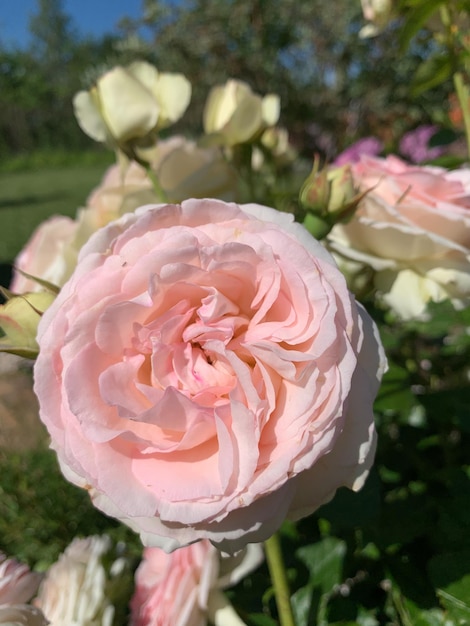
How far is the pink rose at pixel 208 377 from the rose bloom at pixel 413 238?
0.15m

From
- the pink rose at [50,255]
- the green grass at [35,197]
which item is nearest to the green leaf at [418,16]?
the pink rose at [50,255]

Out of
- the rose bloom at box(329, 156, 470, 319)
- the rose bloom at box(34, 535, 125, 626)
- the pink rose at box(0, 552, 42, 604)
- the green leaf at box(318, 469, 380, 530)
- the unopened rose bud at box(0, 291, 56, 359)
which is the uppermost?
the unopened rose bud at box(0, 291, 56, 359)

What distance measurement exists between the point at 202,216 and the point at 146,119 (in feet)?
0.86

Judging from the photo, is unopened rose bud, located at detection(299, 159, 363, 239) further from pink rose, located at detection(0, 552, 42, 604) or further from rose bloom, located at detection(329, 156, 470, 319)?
pink rose, located at detection(0, 552, 42, 604)

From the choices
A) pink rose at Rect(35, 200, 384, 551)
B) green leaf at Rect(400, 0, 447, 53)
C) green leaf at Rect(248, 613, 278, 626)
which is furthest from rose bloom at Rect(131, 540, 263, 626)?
green leaf at Rect(400, 0, 447, 53)

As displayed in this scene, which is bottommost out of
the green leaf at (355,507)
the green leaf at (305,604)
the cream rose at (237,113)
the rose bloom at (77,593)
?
the green leaf at (305,604)

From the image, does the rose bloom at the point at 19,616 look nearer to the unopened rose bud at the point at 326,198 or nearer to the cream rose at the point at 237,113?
the unopened rose bud at the point at 326,198

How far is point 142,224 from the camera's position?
343mm

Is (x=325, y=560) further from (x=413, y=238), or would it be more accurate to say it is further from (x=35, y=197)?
(x=35, y=197)

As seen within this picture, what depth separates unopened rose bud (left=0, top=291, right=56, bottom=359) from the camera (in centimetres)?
39

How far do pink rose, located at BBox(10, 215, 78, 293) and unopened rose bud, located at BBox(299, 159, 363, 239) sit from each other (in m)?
0.21

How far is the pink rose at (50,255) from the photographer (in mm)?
526

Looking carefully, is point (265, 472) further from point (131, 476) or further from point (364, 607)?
point (364, 607)

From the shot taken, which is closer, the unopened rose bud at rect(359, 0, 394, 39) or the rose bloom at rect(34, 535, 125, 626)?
the rose bloom at rect(34, 535, 125, 626)
